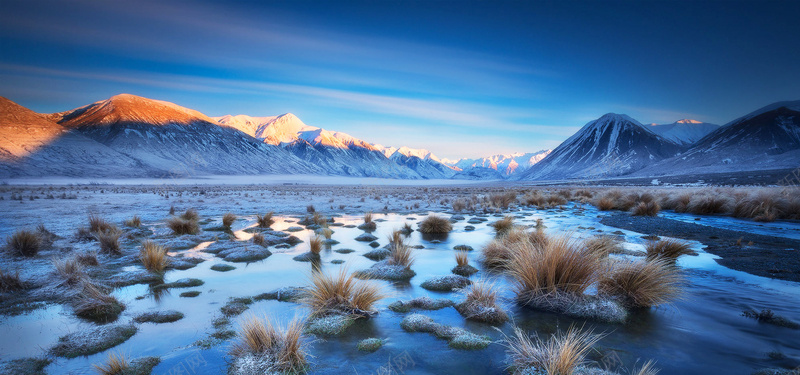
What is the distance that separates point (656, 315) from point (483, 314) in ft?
9.63

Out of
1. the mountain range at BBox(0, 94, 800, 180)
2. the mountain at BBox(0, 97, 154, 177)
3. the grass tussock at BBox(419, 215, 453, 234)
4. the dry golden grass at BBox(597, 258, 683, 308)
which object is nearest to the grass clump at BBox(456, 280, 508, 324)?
the dry golden grass at BBox(597, 258, 683, 308)

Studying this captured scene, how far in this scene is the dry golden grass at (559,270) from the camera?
596 cm

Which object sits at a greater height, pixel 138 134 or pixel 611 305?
pixel 138 134

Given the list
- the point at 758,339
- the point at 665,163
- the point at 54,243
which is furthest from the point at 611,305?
the point at 665,163

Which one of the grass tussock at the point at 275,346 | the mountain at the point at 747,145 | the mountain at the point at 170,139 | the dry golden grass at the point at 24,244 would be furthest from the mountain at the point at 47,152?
the mountain at the point at 747,145

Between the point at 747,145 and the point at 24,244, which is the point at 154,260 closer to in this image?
the point at 24,244

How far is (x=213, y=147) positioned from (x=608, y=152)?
638 feet

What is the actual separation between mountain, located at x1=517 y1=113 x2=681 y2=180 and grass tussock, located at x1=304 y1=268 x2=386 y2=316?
538 feet

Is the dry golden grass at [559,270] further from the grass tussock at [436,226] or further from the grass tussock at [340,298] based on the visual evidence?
the grass tussock at [436,226]

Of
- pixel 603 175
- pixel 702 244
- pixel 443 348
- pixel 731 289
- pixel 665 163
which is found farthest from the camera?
pixel 603 175

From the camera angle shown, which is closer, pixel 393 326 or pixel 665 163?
pixel 393 326

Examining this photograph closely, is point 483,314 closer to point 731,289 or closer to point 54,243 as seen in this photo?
point 731,289

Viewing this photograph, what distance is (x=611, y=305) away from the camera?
A: 5.49m

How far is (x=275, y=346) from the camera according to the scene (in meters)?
4.11
